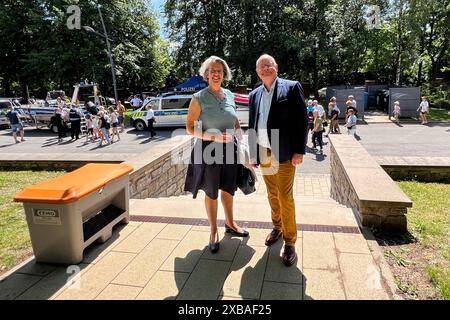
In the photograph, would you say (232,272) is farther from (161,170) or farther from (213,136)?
(161,170)

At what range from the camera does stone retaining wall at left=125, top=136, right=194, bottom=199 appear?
5.20 metres

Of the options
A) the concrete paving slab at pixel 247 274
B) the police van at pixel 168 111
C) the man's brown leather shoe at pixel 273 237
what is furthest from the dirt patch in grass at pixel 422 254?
the police van at pixel 168 111

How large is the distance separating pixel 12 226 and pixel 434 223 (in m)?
5.59

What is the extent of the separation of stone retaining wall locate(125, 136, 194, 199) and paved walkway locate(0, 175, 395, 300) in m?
1.25

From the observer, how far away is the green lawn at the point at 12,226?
143 inches

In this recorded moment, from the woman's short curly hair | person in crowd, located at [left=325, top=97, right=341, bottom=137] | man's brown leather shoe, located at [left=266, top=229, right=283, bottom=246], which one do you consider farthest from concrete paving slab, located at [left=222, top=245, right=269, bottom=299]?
person in crowd, located at [left=325, top=97, right=341, bottom=137]

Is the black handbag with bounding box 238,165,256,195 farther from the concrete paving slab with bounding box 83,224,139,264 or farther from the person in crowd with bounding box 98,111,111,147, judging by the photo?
the person in crowd with bounding box 98,111,111,147

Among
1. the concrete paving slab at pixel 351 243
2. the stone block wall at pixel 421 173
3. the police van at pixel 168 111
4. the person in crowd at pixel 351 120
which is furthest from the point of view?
the police van at pixel 168 111

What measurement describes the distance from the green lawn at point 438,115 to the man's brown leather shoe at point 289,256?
1906cm

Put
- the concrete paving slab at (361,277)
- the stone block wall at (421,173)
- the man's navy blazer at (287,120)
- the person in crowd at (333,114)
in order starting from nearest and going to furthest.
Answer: the concrete paving slab at (361,277) → the man's navy blazer at (287,120) → the stone block wall at (421,173) → the person in crowd at (333,114)

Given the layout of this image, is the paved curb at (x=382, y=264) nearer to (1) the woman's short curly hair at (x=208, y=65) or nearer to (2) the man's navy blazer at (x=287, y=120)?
(2) the man's navy blazer at (x=287, y=120)

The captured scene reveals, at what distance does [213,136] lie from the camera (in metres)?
3.24

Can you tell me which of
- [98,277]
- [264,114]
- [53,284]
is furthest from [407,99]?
[53,284]
